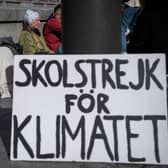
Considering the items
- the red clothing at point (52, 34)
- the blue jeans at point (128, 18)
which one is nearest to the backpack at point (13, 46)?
the red clothing at point (52, 34)

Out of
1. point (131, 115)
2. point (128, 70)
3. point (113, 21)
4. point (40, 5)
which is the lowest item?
point (131, 115)

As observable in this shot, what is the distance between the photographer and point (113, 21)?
6.60m

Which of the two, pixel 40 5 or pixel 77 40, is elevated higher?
pixel 40 5

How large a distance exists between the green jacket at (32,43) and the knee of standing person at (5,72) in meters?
0.34

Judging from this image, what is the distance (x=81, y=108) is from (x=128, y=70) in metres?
0.54

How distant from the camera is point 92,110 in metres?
6.25

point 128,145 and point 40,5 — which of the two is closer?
point 128,145

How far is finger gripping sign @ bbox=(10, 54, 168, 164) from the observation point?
6180 mm

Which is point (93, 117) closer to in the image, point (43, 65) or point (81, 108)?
point (81, 108)

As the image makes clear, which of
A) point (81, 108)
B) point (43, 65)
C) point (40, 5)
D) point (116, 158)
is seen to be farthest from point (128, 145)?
point (40, 5)

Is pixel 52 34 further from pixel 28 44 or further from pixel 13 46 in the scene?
pixel 13 46

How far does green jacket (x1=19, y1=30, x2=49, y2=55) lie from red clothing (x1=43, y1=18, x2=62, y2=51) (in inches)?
4.3

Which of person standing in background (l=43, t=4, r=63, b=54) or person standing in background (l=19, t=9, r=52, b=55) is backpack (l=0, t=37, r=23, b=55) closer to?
person standing in background (l=19, t=9, r=52, b=55)

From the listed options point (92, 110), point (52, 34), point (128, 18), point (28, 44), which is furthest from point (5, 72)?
point (92, 110)
